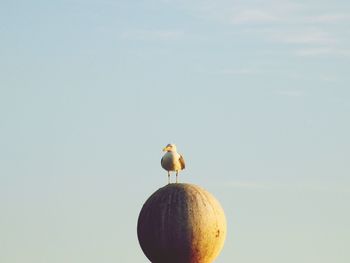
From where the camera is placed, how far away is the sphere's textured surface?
51906 millimetres

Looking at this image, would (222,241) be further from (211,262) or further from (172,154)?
(172,154)

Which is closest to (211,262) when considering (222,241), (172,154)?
(222,241)

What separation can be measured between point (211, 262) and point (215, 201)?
8.58 feet

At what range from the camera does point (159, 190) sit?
5334cm

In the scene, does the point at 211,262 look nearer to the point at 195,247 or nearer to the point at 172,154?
the point at 195,247

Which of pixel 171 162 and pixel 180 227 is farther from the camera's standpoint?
pixel 171 162

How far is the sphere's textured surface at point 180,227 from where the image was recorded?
170ft

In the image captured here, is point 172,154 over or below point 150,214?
over

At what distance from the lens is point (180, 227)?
51906 millimetres

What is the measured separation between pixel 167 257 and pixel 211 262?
2182mm

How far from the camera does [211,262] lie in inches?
2094

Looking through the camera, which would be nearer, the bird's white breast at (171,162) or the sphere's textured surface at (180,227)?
the sphere's textured surface at (180,227)

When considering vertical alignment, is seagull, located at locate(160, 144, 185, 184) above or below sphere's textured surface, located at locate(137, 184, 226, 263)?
above

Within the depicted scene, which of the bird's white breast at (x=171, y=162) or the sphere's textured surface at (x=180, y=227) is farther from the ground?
the bird's white breast at (x=171, y=162)
